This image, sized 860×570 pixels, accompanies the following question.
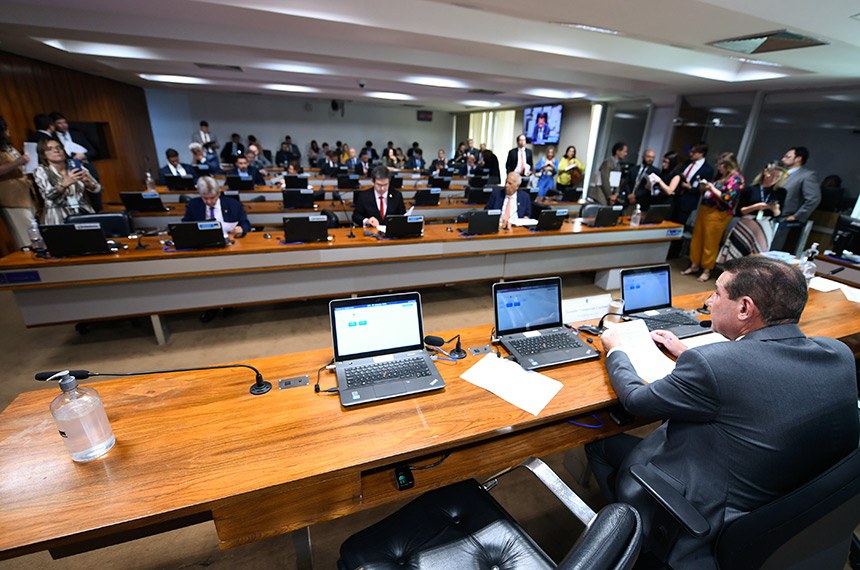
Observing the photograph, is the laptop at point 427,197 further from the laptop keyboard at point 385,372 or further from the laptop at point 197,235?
the laptop keyboard at point 385,372

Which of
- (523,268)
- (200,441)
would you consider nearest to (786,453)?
(200,441)

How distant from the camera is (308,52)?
16.2ft

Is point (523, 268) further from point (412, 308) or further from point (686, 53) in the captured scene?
point (686, 53)

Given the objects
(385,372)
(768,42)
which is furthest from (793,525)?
(768,42)

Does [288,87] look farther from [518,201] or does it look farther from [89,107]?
[518,201]

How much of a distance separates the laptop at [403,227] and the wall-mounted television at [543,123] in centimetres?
825

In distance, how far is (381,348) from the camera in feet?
5.24

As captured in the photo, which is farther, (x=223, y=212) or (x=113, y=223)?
(x=223, y=212)

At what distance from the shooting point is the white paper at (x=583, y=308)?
1.95m

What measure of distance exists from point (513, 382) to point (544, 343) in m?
0.34

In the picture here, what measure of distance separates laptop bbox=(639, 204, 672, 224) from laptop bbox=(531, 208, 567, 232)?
133 cm

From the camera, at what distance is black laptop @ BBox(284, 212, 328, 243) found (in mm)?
3283

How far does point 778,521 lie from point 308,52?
595 centimetres

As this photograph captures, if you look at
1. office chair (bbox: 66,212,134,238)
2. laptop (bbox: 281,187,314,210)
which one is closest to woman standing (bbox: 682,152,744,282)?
laptop (bbox: 281,187,314,210)
